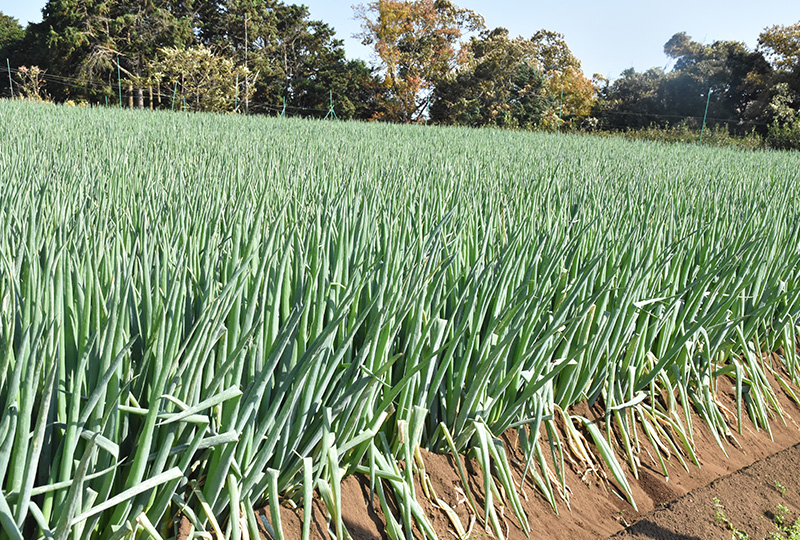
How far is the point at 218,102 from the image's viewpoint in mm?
20625

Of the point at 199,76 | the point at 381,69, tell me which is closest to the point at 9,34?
the point at 199,76

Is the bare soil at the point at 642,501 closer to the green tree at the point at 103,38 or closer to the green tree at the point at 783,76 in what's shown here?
the green tree at the point at 783,76

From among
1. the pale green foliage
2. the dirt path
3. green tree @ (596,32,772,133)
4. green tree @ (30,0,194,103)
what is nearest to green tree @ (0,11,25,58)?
green tree @ (30,0,194,103)

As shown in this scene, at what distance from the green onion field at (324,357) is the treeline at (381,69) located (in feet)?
62.4

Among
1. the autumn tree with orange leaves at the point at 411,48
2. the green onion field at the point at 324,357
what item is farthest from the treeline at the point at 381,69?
the green onion field at the point at 324,357

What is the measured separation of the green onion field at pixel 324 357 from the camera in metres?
0.89

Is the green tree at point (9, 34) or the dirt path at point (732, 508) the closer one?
the dirt path at point (732, 508)

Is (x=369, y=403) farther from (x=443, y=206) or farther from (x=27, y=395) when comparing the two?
(x=443, y=206)

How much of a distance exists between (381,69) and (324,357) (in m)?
25.6

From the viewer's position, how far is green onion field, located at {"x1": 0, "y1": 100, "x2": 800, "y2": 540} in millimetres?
893

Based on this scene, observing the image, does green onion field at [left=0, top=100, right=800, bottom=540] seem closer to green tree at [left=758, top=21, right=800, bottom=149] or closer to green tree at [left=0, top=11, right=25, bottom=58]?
green tree at [left=758, top=21, right=800, bottom=149]

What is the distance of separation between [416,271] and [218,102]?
20.9 metres

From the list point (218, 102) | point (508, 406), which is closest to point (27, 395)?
point (508, 406)

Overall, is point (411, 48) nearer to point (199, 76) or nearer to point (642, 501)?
point (199, 76)
